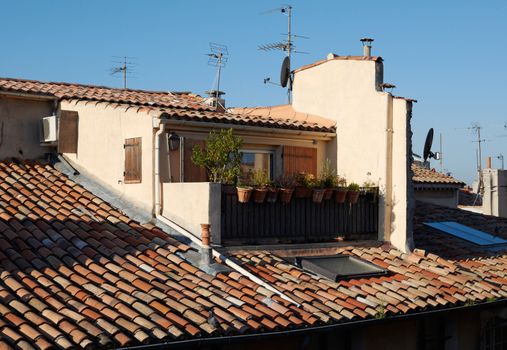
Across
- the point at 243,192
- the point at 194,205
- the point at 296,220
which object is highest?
the point at 243,192

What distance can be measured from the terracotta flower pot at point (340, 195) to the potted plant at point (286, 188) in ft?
3.45

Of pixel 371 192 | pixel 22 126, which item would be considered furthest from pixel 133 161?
pixel 371 192

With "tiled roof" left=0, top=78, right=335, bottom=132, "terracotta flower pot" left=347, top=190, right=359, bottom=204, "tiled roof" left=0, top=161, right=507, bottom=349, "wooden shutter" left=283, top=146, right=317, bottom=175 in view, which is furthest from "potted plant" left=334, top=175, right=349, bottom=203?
"tiled roof" left=0, top=78, right=335, bottom=132

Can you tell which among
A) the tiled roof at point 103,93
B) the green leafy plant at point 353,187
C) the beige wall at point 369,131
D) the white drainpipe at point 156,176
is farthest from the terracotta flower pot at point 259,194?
the tiled roof at point 103,93

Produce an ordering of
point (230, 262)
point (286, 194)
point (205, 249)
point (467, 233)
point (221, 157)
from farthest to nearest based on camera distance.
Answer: point (467, 233)
point (286, 194)
point (221, 157)
point (230, 262)
point (205, 249)

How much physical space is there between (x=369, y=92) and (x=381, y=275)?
4.01 metres

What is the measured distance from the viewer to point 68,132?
14156 mm

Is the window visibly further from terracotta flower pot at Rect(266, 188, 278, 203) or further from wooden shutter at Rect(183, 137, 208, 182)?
terracotta flower pot at Rect(266, 188, 278, 203)

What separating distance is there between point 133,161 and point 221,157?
206 centimetres

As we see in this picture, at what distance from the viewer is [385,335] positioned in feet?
36.9

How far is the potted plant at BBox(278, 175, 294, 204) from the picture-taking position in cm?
1206

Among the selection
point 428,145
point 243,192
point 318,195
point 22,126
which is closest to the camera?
point 243,192

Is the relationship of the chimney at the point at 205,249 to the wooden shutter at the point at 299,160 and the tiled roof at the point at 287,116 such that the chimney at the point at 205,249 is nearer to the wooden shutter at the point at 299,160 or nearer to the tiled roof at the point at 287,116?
the wooden shutter at the point at 299,160

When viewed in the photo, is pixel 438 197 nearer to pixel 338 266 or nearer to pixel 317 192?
pixel 317 192
